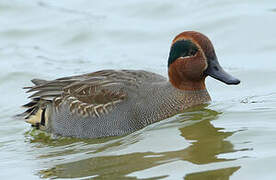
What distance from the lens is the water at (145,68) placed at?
7.48 m

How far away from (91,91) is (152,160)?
2.11 metres

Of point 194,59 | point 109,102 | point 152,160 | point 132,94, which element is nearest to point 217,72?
point 194,59

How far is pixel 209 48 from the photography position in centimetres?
886

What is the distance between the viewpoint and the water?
748cm

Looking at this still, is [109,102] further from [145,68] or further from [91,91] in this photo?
[145,68]

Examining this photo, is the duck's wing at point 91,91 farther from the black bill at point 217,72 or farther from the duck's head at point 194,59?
the black bill at point 217,72

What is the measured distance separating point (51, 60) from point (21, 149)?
514 cm

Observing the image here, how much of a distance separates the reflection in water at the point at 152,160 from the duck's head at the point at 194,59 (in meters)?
0.81

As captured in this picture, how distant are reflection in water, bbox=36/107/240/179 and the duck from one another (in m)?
0.55

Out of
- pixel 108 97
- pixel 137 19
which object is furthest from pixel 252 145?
pixel 137 19

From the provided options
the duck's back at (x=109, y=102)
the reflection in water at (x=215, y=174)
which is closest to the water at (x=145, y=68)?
the reflection in water at (x=215, y=174)

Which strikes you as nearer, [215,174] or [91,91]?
[215,174]

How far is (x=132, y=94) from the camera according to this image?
356 inches

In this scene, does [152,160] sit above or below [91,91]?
below
